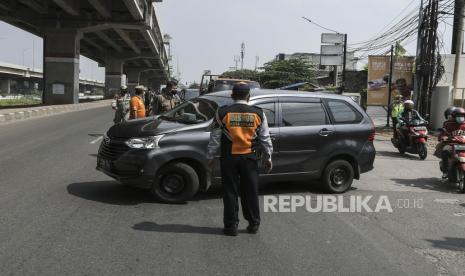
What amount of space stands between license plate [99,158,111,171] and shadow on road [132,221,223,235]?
1535 millimetres

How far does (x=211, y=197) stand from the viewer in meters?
7.69

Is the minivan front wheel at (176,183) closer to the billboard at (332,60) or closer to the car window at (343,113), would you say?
the car window at (343,113)

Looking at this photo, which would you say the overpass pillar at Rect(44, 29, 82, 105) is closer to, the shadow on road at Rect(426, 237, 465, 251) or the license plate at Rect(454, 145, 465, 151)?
the license plate at Rect(454, 145, 465, 151)

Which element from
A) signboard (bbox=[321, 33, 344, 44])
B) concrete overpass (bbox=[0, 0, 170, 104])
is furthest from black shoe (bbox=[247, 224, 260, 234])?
concrete overpass (bbox=[0, 0, 170, 104])

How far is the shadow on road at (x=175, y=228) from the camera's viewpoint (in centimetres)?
579

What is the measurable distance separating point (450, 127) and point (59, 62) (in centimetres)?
3332

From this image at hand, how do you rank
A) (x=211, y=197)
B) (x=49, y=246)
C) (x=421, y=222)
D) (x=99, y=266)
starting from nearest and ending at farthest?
(x=99, y=266) → (x=49, y=246) → (x=421, y=222) → (x=211, y=197)

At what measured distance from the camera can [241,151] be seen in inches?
225

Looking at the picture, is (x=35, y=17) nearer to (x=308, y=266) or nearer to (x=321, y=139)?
(x=321, y=139)

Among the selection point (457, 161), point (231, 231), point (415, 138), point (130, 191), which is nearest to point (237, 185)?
point (231, 231)

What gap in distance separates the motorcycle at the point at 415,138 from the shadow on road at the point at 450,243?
7877 mm

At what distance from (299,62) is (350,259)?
180 feet

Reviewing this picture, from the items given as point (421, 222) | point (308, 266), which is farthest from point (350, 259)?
point (421, 222)

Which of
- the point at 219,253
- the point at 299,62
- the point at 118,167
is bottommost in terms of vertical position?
the point at 219,253
